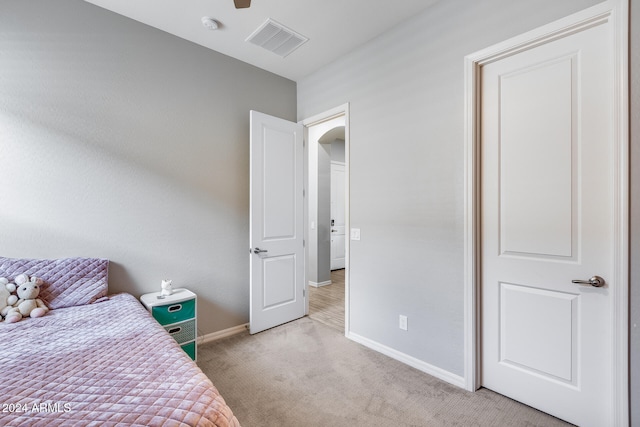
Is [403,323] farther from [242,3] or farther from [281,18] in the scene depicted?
[281,18]

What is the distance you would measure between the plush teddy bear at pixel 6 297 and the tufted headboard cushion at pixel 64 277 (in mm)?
87

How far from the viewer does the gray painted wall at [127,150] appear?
1.95 m

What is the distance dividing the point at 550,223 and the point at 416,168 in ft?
3.10

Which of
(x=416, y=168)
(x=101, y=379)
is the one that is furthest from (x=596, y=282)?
(x=101, y=379)

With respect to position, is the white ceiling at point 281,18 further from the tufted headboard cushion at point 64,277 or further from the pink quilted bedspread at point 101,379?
the pink quilted bedspread at point 101,379

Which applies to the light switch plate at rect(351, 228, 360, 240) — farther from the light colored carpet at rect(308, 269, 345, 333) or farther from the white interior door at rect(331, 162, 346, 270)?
the white interior door at rect(331, 162, 346, 270)

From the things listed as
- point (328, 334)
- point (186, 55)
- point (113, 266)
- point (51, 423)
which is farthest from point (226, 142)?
point (51, 423)

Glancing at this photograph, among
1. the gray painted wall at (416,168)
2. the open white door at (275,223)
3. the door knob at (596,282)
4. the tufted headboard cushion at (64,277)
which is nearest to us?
the door knob at (596,282)

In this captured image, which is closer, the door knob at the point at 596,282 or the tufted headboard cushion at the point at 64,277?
the door knob at the point at 596,282

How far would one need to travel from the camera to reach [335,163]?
19.7 feet

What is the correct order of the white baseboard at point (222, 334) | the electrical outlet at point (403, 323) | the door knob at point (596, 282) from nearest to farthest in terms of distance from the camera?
1. the door knob at point (596, 282)
2. the electrical outlet at point (403, 323)
3. the white baseboard at point (222, 334)

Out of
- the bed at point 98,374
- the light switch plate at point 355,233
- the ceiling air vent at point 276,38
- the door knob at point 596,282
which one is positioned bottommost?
the bed at point 98,374

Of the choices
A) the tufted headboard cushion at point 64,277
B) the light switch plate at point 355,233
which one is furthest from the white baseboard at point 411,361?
the tufted headboard cushion at point 64,277

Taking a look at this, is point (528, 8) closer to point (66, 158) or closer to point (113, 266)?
point (66, 158)
